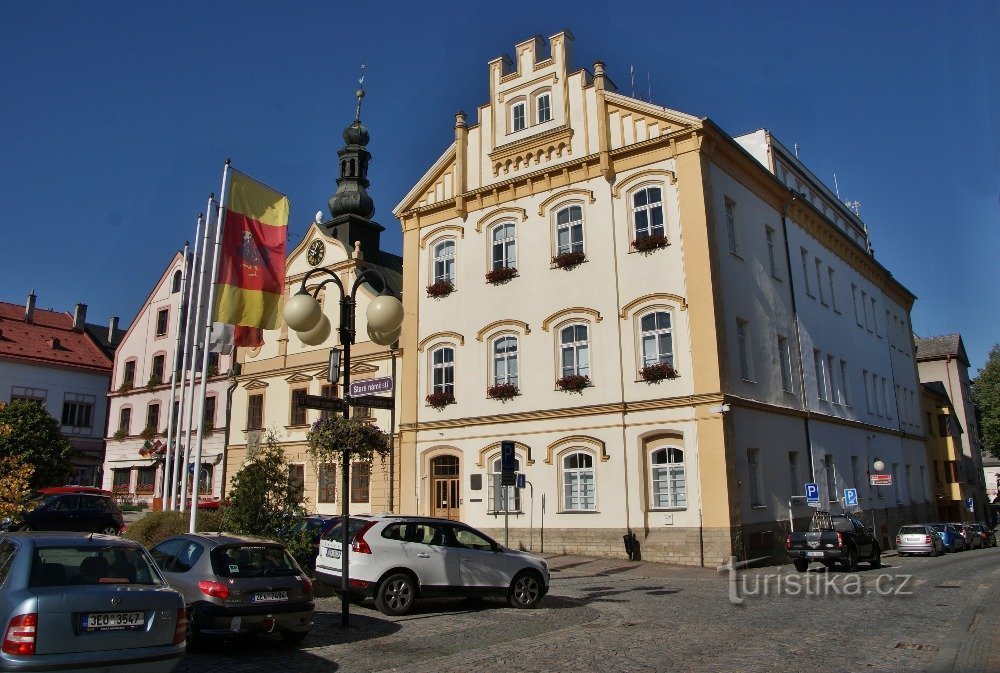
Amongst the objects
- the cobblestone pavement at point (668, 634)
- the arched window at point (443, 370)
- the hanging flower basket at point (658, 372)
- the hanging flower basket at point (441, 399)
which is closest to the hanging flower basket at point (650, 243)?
the hanging flower basket at point (658, 372)

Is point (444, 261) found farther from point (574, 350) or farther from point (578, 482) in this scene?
point (578, 482)

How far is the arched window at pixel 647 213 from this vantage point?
2527 centimetres

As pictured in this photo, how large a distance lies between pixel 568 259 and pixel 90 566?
2041 centimetres

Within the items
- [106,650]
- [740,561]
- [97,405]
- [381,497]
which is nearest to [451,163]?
[381,497]

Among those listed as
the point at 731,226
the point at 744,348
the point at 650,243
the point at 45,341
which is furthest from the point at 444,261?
the point at 45,341

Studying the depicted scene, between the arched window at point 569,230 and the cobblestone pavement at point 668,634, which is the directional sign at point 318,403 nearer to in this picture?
the cobblestone pavement at point 668,634

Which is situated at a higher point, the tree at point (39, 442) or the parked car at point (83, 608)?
the tree at point (39, 442)

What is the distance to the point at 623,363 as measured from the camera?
24844 mm

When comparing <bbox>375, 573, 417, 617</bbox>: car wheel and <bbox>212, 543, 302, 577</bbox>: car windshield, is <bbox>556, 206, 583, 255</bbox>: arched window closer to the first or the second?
<bbox>375, 573, 417, 617</bbox>: car wheel

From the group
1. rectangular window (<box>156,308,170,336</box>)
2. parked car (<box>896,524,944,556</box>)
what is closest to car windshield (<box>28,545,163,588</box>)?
parked car (<box>896,524,944,556</box>)

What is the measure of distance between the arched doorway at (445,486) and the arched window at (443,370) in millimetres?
2590

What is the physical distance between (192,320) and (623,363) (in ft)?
50.8

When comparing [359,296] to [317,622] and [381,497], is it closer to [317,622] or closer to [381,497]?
[381,497]

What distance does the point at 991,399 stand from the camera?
194ft
